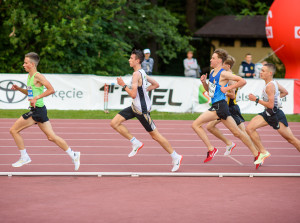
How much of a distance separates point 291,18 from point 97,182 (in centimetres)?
1804

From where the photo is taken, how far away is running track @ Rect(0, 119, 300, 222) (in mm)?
6973

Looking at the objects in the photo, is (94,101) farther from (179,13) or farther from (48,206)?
(179,13)

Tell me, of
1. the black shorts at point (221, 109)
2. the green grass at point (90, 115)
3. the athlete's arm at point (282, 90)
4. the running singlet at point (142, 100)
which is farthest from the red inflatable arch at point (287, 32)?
the running singlet at point (142, 100)

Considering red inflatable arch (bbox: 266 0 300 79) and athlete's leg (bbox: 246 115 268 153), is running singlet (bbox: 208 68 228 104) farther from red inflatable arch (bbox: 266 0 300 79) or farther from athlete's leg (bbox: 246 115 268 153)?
red inflatable arch (bbox: 266 0 300 79)

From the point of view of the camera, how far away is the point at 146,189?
8.38 m

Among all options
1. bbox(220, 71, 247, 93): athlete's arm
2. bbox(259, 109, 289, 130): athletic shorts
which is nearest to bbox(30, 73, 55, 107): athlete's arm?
bbox(220, 71, 247, 93): athlete's arm

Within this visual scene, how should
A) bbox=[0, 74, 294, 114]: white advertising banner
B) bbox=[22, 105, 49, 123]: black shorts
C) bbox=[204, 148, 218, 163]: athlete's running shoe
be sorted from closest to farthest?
bbox=[22, 105, 49, 123]: black shorts → bbox=[204, 148, 218, 163]: athlete's running shoe → bbox=[0, 74, 294, 114]: white advertising banner

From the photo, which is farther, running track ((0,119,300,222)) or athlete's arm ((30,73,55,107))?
athlete's arm ((30,73,55,107))

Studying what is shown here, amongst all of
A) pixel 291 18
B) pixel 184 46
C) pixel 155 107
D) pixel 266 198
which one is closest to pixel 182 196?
pixel 266 198

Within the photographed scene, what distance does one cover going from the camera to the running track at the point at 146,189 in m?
6.97

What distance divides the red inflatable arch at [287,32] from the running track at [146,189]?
41.3 feet

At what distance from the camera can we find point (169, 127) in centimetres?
1736

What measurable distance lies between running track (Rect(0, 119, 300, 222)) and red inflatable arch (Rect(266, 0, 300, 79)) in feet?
41.3

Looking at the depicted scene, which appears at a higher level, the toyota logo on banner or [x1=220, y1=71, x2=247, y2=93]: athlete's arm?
[x1=220, y1=71, x2=247, y2=93]: athlete's arm
